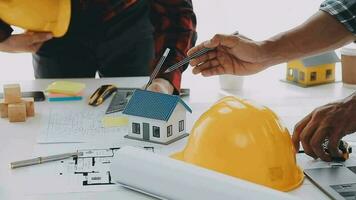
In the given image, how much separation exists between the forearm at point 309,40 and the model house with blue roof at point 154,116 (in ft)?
1.07

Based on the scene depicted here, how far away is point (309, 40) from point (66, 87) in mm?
598

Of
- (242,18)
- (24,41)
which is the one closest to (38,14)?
(24,41)

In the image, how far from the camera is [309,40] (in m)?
1.28

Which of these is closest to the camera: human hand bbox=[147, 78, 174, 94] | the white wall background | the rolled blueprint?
the rolled blueprint

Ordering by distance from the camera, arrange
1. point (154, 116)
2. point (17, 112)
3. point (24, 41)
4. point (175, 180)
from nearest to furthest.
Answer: point (175, 180), point (154, 116), point (17, 112), point (24, 41)

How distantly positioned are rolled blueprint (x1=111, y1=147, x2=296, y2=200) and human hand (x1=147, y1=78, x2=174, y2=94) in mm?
413

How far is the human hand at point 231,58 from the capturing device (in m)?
1.26

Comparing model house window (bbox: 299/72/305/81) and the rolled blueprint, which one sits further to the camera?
model house window (bbox: 299/72/305/81)

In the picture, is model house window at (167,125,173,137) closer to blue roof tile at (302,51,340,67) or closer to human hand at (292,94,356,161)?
human hand at (292,94,356,161)

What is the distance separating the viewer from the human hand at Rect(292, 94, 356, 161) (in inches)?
37.7

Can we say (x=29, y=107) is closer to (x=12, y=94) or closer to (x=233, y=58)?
(x=12, y=94)

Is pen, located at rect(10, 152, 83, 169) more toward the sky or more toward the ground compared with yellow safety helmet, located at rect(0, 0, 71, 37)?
more toward the ground

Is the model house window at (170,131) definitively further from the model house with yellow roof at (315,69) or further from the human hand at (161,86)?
the model house with yellow roof at (315,69)

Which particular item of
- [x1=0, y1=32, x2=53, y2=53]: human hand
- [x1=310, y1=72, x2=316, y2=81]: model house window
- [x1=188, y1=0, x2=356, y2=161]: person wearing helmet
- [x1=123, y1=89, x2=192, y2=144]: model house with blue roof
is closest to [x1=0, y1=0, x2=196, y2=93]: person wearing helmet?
[x1=0, y1=32, x2=53, y2=53]: human hand
